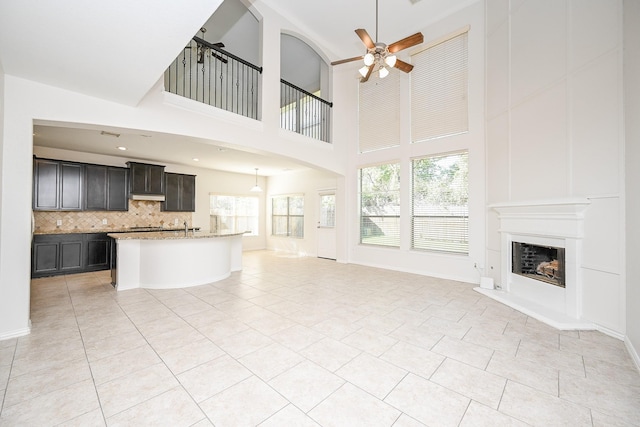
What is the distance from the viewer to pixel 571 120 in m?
3.23

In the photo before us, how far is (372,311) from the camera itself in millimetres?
3432

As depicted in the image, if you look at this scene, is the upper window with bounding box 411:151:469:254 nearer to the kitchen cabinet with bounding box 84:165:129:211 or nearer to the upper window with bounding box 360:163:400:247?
the upper window with bounding box 360:163:400:247

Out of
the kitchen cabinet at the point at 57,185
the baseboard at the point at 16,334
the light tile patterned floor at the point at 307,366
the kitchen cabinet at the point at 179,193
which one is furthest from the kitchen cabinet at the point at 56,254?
the baseboard at the point at 16,334

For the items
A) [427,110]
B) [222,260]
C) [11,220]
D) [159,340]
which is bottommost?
[159,340]

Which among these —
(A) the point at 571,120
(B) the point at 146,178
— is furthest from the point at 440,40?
(B) the point at 146,178

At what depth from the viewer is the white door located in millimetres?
7695

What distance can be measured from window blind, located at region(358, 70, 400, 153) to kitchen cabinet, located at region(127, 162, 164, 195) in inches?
215

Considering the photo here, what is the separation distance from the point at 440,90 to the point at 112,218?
8.24m

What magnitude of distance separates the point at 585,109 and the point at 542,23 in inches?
59.4

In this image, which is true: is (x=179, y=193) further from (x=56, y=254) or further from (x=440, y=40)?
(x=440, y=40)

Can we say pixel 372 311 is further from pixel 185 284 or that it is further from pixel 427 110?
pixel 427 110

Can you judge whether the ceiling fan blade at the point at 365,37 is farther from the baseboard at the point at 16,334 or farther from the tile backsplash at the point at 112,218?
the tile backsplash at the point at 112,218

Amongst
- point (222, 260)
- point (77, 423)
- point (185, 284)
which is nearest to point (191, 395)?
point (77, 423)

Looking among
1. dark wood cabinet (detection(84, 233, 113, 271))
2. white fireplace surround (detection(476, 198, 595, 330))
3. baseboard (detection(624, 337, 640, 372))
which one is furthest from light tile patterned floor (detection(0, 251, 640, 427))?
dark wood cabinet (detection(84, 233, 113, 271))
